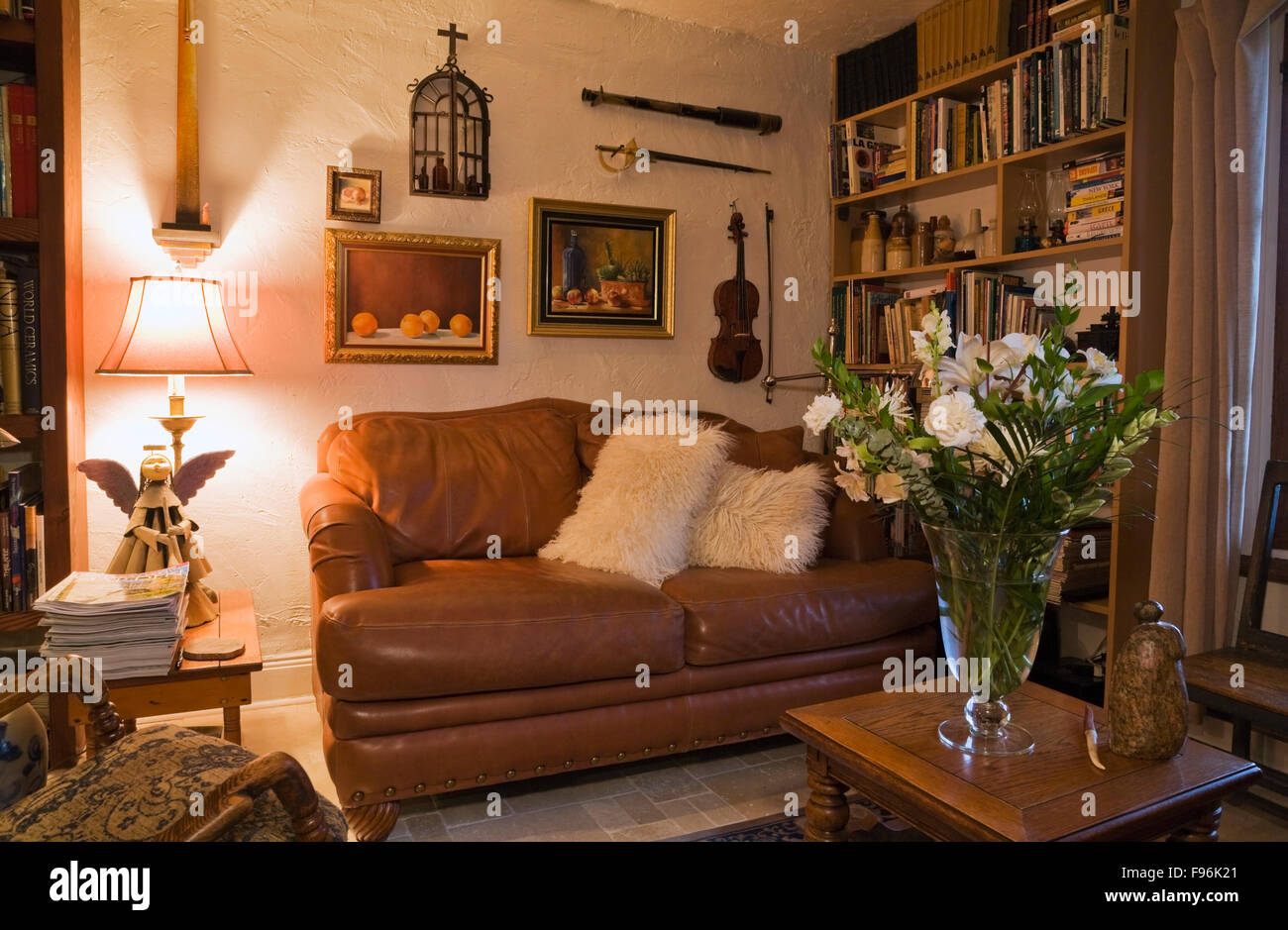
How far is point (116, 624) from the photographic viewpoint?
1913 mm

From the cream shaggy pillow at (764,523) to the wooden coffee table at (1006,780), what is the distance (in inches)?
37.5

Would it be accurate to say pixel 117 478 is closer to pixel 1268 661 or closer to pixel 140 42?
pixel 140 42

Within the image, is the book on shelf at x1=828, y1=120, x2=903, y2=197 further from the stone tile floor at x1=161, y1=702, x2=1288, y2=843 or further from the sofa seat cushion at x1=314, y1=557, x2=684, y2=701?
the stone tile floor at x1=161, y1=702, x2=1288, y2=843

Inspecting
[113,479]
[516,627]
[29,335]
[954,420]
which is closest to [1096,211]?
[954,420]

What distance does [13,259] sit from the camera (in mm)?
2379

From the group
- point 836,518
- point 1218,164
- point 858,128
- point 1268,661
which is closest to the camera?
point 1268,661

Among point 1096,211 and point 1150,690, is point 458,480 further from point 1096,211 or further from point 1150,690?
point 1096,211

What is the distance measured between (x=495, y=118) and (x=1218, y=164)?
7.76ft

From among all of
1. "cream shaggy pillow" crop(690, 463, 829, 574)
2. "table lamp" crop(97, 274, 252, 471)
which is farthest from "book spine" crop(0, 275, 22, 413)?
"cream shaggy pillow" crop(690, 463, 829, 574)

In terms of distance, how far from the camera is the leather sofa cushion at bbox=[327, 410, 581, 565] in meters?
2.78

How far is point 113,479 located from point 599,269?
1.87 m

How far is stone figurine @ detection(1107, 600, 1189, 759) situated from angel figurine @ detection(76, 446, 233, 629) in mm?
2144
